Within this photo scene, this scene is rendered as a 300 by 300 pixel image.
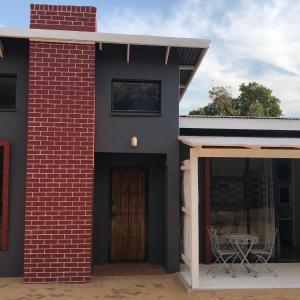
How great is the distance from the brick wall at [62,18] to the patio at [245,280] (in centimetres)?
648

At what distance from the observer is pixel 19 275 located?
10562 millimetres

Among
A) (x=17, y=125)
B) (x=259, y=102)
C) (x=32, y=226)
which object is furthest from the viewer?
(x=259, y=102)

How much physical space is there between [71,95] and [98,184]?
9.29 ft

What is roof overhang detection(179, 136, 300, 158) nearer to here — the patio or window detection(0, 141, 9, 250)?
the patio

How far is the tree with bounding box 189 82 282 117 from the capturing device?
160ft

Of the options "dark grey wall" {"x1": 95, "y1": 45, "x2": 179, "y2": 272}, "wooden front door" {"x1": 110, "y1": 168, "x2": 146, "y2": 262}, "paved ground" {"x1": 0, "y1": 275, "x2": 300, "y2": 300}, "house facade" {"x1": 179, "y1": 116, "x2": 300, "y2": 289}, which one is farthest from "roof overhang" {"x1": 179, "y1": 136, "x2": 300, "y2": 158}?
"paved ground" {"x1": 0, "y1": 275, "x2": 300, "y2": 300}

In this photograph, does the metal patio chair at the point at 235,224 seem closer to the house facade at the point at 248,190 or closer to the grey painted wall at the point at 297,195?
the house facade at the point at 248,190

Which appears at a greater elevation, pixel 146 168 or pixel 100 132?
pixel 100 132

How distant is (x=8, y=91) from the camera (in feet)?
35.8

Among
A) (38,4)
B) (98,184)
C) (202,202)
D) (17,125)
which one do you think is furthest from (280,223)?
(38,4)

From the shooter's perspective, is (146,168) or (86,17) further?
(146,168)

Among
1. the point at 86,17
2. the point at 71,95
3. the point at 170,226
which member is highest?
the point at 86,17

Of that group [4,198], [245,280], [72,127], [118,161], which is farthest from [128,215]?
[245,280]

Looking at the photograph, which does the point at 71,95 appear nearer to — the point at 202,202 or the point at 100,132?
the point at 100,132
